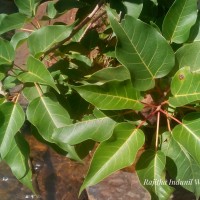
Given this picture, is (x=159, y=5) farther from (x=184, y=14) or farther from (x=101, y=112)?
(x=101, y=112)

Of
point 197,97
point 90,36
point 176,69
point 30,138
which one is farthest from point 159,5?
point 30,138

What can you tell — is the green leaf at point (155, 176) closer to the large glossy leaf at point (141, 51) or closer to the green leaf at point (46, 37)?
the large glossy leaf at point (141, 51)

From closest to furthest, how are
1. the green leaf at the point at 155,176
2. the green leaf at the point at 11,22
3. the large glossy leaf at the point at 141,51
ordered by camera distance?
1. the large glossy leaf at the point at 141,51
2. the green leaf at the point at 155,176
3. the green leaf at the point at 11,22

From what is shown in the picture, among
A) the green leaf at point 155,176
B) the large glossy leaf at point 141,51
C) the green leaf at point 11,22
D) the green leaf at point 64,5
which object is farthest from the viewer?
the green leaf at point 64,5

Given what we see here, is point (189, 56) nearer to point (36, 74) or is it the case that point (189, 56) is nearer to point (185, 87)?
point (185, 87)

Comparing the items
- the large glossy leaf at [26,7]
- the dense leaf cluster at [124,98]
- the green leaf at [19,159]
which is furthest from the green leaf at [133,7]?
the green leaf at [19,159]

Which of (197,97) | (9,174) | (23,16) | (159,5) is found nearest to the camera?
(197,97)
